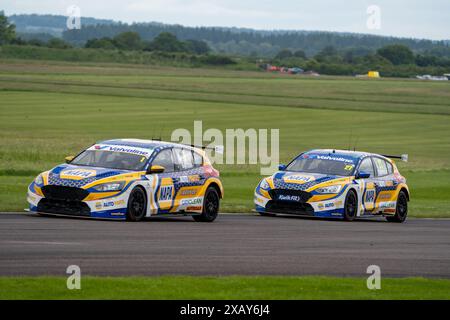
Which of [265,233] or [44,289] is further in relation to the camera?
[265,233]

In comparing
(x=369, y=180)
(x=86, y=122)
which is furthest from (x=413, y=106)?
(x=369, y=180)

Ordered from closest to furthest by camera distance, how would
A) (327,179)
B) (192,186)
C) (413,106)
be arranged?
(192,186), (327,179), (413,106)

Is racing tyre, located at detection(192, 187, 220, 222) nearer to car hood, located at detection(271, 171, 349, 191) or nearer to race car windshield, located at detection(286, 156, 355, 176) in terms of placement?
car hood, located at detection(271, 171, 349, 191)

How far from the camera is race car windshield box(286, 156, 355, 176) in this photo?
79.2 feet

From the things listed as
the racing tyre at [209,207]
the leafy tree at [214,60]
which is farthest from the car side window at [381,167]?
the leafy tree at [214,60]

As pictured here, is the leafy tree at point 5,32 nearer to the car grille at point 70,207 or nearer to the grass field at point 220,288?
the car grille at point 70,207

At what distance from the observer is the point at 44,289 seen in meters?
11.6

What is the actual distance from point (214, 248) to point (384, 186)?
9.43 m

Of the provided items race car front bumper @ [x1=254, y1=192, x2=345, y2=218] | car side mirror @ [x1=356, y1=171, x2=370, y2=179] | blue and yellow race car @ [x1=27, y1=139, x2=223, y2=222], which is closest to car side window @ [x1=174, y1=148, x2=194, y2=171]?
blue and yellow race car @ [x1=27, y1=139, x2=223, y2=222]

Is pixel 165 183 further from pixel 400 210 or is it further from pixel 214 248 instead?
pixel 400 210

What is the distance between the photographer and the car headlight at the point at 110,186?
19630 millimetres

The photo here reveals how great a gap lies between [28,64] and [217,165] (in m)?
75.4

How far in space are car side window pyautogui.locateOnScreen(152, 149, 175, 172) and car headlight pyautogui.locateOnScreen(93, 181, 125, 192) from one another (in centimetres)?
141
